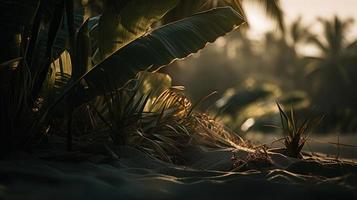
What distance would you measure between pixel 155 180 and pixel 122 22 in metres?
2.22

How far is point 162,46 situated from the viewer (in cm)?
672

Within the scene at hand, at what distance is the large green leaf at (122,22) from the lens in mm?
6711

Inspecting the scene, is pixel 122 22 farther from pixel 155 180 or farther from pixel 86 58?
pixel 155 180

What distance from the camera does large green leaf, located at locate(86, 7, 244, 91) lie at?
6.64 m

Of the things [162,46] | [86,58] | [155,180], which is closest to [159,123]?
[162,46]

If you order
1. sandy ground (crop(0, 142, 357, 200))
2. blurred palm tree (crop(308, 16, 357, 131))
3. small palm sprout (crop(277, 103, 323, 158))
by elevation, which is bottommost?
sandy ground (crop(0, 142, 357, 200))

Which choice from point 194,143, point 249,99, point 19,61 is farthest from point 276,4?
point 249,99

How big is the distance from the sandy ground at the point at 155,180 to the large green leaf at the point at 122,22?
1.29m

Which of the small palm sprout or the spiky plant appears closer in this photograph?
the spiky plant

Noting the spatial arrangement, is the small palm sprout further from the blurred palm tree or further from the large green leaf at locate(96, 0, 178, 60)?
the blurred palm tree

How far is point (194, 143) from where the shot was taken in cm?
768

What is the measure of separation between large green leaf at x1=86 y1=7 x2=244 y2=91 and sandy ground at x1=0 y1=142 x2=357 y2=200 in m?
0.94

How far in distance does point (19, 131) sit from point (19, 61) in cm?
72

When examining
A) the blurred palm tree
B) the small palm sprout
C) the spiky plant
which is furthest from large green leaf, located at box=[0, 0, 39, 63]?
the blurred palm tree
